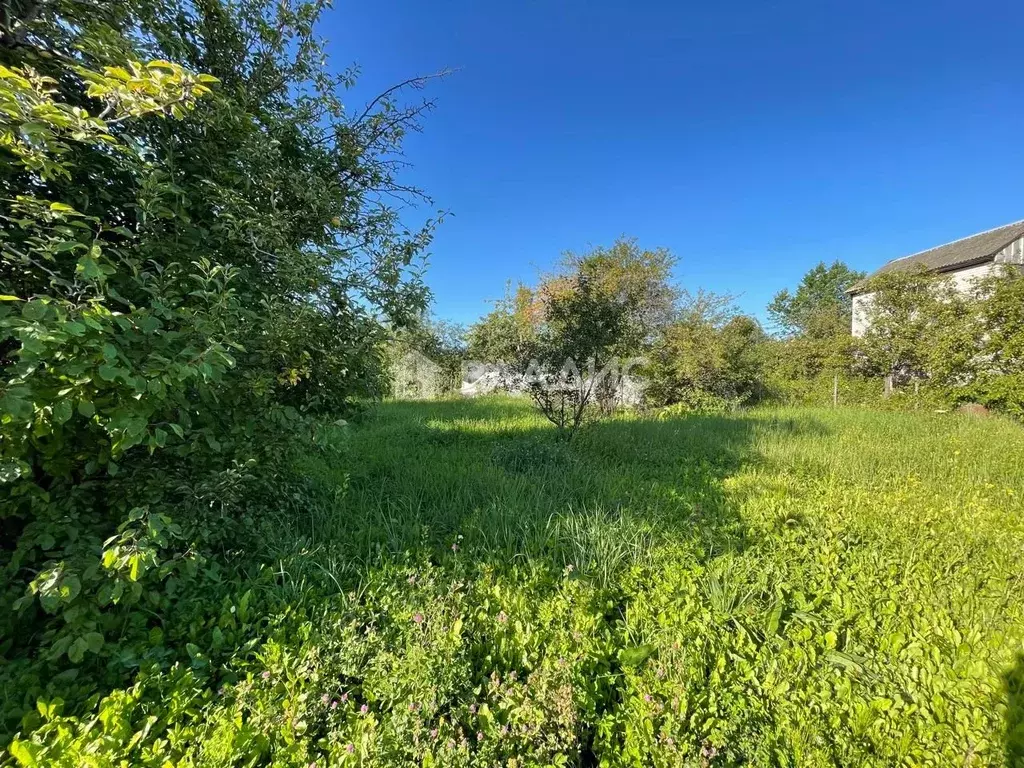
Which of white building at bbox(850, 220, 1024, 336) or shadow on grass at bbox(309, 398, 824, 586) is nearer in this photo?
shadow on grass at bbox(309, 398, 824, 586)

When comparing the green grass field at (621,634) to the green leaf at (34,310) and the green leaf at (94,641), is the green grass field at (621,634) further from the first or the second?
the green leaf at (34,310)

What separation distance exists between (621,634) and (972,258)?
1969 cm

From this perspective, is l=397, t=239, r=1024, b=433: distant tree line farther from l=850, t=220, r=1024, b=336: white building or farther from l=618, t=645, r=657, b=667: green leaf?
l=618, t=645, r=657, b=667: green leaf

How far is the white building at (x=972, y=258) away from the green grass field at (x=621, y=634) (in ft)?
38.2

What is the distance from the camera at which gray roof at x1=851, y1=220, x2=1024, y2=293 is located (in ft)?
40.9

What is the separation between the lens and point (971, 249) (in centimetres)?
1380

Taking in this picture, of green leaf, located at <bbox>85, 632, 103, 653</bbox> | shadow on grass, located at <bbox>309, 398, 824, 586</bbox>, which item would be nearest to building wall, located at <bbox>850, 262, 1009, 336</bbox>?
shadow on grass, located at <bbox>309, 398, 824, 586</bbox>

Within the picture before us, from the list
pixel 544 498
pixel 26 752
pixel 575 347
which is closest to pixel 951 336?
pixel 575 347

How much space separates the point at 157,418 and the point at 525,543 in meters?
2.15

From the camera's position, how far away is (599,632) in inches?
74.8

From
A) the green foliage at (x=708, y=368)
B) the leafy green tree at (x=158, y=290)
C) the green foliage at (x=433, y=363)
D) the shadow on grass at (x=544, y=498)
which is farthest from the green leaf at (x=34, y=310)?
the green foliage at (x=433, y=363)

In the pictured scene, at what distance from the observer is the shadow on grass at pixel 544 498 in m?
2.53

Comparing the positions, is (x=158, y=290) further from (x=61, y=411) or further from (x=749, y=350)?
(x=749, y=350)

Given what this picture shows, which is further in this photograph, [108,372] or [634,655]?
[634,655]
